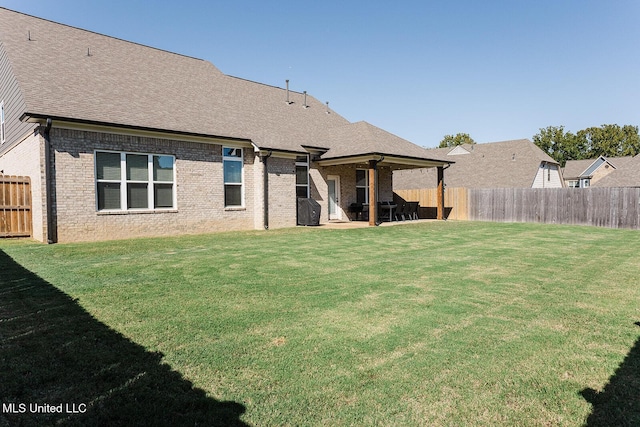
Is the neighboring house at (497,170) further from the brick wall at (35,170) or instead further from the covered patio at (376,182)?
the brick wall at (35,170)

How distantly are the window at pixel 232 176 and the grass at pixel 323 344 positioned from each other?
805 cm

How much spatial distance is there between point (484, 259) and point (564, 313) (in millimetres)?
3862

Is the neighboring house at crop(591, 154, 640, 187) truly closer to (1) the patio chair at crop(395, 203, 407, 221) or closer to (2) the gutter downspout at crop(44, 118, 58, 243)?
(1) the patio chair at crop(395, 203, 407, 221)

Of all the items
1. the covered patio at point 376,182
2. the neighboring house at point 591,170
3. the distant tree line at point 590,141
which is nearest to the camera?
the covered patio at point 376,182

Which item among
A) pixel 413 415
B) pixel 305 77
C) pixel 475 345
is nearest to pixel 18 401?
pixel 413 415

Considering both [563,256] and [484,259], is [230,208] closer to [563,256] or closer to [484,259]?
[484,259]

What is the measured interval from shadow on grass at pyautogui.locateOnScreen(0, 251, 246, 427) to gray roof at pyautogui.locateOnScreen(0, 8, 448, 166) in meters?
9.10

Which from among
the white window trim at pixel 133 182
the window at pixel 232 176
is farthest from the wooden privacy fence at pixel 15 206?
the window at pixel 232 176

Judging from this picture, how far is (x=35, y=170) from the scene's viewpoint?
1131cm

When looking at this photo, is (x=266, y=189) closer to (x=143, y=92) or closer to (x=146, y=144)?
(x=146, y=144)

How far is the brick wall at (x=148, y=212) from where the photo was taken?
11.3 meters

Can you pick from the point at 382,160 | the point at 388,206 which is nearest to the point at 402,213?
the point at 388,206

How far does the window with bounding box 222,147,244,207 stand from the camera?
→ 49.9ft

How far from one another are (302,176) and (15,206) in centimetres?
1066
